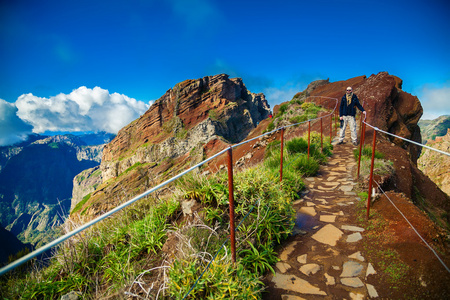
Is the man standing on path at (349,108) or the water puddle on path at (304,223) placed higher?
the man standing on path at (349,108)

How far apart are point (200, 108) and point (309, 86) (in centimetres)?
4123

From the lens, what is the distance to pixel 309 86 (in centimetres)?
3106

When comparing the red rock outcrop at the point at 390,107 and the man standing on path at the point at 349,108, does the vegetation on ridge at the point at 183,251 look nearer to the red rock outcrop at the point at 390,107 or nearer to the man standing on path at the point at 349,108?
the man standing on path at the point at 349,108

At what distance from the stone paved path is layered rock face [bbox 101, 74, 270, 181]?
5540cm

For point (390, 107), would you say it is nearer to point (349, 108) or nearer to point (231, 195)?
point (349, 108)

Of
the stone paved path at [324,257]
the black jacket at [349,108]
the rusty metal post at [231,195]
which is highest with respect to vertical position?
the black jacket at [349,108]

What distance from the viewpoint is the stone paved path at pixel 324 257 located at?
232 cm

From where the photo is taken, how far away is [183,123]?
64938mm

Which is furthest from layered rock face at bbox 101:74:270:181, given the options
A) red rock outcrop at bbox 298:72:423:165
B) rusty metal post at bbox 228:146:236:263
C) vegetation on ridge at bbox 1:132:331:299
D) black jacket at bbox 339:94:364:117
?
rusty metal post at bbox 228:146:236:263

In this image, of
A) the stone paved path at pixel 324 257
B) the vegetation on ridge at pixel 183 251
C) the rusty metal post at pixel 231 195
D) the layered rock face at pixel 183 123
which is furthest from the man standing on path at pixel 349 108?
the layered rock face at pixel 183 123

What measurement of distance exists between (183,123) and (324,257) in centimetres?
6442

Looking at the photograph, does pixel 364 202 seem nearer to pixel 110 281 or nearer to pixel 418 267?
pixel 418 267

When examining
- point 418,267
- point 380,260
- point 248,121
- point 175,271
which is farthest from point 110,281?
point 248,121

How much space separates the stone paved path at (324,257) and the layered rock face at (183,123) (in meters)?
55.4
